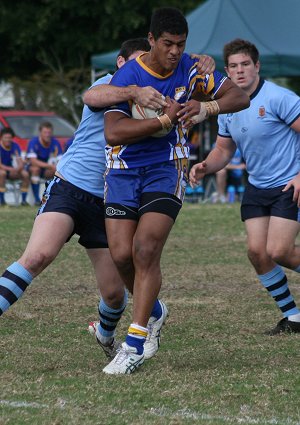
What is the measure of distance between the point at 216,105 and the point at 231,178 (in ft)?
55.1

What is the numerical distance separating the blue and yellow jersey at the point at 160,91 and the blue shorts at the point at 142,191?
46 millimetres

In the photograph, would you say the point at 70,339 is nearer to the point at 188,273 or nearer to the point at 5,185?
the point at 188,273

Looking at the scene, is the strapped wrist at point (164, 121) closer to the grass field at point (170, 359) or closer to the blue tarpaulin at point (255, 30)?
the grass field at point (170, 359)

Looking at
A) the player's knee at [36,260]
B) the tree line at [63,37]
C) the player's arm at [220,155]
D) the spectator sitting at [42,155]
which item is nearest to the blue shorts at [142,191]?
the player's knee at [36,260]

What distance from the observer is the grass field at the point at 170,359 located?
5156 mm

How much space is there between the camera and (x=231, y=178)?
22.9 m

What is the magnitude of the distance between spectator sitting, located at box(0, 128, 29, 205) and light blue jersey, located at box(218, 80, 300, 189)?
13804 mm

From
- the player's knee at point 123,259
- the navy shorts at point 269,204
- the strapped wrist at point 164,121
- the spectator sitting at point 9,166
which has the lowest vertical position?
the spectator sitting at point 9,166

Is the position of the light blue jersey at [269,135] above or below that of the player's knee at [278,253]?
above

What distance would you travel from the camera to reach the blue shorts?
609 cm

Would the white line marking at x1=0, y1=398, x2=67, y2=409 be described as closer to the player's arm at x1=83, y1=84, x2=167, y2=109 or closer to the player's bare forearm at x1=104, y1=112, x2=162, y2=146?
the player's bare forearm at x1=104, y1=112, x2=162, y2=146

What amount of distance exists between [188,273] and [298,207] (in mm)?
3798

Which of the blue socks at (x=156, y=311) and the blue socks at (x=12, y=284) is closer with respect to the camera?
the blue socks at (x=12, y=284)

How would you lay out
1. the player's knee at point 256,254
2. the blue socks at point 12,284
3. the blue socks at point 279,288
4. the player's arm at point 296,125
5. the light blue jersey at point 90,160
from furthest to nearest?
the blue socks at point 279,288 < the player's knee at point 256,254 < the player's arm at point 296,125 < the light blue jersey at point 90,160 < the blue socks at point 12,284
